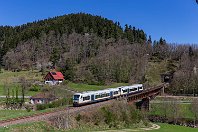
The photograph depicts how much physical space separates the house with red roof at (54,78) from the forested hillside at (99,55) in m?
3.43

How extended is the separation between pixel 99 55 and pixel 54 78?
976 inches

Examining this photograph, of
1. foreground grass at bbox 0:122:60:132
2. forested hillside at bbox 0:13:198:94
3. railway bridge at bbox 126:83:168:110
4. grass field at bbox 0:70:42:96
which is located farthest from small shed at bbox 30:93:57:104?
foreground grass at bbox 0:122:60:132

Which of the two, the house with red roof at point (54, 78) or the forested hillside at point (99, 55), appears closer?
the house with red roof at point (54, 78)

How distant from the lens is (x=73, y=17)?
175375 millimetres

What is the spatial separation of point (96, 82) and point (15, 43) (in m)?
63.0

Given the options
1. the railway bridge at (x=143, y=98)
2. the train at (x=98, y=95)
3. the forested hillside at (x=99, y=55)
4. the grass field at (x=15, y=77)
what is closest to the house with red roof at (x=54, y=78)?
the forested hillside at (x=99, y=55)

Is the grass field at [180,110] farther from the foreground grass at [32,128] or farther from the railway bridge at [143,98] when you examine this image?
the foreground grass at [32,128]

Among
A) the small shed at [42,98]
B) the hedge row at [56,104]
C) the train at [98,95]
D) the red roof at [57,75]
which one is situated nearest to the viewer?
the train at [98,95]

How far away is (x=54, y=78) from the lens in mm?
96688

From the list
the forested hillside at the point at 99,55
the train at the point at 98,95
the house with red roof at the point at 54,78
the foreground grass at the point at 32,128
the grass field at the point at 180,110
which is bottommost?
the grass field at the point at 180,110

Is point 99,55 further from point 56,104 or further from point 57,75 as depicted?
point 56,104

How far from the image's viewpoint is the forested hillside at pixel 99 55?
103625 millimetres

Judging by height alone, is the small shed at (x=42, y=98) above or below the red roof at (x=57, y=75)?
below

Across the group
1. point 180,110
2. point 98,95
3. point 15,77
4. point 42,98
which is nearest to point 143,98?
point 180,110
